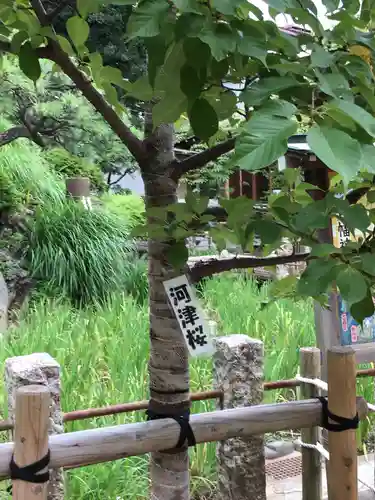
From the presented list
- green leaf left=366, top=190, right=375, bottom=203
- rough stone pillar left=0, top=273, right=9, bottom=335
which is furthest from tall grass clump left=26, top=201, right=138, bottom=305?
green leaf left=366, top=190, right=375, bottom=203

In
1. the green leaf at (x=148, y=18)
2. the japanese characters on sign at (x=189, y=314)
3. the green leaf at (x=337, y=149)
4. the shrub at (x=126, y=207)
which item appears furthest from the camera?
the shrub at (x=126, y=207)

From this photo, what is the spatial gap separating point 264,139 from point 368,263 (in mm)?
328

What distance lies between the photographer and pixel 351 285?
0.78m

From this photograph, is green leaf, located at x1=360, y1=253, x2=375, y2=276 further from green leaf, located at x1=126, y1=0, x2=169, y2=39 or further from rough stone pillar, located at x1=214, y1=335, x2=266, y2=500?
rough stone pillar, located at x1=214, y1=335, x2=266, y2=500

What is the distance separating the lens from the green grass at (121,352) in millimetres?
2066

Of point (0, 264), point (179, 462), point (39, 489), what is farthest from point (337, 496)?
Result: point (0, 264)

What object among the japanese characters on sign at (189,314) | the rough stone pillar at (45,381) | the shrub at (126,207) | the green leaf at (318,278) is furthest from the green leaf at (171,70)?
the shrub at (126,207)

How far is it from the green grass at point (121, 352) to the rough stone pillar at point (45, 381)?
188 millimetres

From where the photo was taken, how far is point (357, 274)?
0.80 m

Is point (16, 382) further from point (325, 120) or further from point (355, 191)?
point (325, 120)

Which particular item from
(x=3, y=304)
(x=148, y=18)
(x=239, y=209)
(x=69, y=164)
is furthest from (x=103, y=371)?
(x=69, y=164)

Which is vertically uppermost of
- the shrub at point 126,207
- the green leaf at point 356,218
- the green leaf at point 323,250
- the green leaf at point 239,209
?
the shrub at point 126,207

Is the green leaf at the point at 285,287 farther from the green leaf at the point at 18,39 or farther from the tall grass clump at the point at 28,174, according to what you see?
the tall grass clump at the point at 28,174

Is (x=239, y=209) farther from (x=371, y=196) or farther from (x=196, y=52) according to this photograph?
(x=196, y=52)
